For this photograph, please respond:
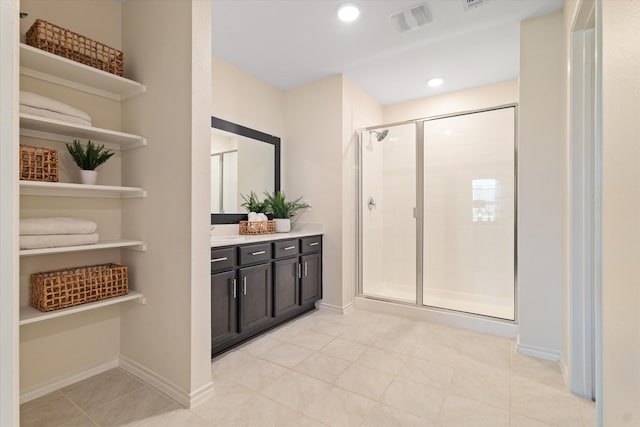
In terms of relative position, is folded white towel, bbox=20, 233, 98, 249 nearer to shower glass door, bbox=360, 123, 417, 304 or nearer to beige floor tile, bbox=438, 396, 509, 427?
beige floor tile, bbox=438, 396, 509, 427

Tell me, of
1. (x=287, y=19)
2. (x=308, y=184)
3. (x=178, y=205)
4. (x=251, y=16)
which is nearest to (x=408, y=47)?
(x=287, y=19)

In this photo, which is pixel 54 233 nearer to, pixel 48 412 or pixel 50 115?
pixel 50 115

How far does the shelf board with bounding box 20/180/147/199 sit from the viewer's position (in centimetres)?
158

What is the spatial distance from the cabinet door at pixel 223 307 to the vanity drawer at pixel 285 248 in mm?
528

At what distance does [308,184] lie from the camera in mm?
3506

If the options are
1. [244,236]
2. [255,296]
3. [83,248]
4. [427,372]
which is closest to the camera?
[83,248]

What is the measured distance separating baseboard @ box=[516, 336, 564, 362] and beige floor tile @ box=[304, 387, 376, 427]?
1.38m

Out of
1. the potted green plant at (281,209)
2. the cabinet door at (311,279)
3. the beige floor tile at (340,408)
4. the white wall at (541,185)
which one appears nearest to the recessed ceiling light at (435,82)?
the white wall at (541,185)

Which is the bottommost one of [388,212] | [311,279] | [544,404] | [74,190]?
[544,404]

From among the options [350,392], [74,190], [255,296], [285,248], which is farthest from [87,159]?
[350,392]

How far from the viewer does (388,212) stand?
12.5 ft

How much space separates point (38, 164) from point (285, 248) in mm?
1830

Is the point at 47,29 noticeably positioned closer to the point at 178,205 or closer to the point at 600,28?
the point at 178,205

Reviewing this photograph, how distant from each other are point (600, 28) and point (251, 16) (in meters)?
2.12
